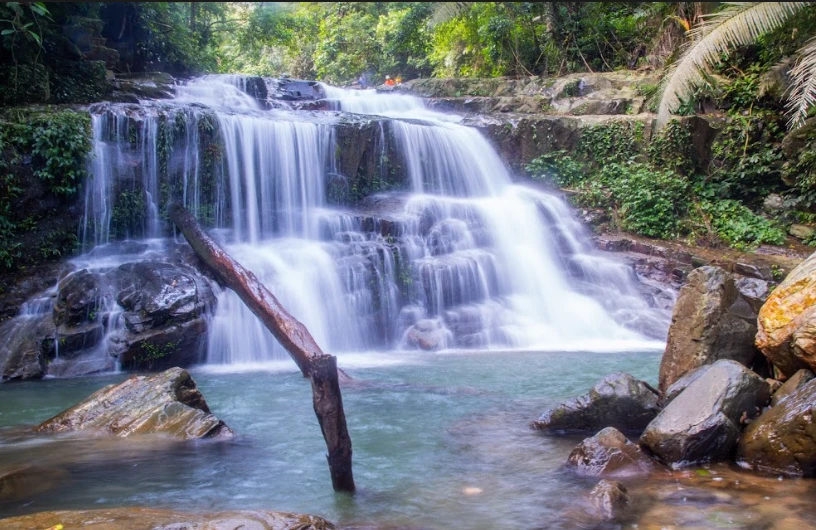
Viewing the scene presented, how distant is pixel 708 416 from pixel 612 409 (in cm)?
99

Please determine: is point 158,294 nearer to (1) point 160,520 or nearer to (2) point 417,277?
(2) point 417,277

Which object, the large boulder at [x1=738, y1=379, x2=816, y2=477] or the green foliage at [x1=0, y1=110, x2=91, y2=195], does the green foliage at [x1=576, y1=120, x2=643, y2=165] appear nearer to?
the green foliage at [x1=0, y1=110, x2=91, y2=195]

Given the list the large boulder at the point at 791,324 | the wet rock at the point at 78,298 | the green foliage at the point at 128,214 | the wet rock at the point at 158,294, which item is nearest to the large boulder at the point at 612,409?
the large boulder at the point at 791,324

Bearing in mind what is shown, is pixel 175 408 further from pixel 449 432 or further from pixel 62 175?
pixel 62 175

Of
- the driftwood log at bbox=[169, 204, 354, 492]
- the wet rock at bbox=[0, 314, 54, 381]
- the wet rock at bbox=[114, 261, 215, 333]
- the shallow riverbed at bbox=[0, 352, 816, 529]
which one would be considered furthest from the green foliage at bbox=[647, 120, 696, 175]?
the wet rock at bbox=[0, 314, 54, 381]

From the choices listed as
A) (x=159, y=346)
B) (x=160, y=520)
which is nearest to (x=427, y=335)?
(x=159, y=346)

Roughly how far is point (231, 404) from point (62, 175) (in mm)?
6253

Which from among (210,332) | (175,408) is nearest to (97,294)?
(210,332)

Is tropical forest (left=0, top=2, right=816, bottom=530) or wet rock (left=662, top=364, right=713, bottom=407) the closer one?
tropical forest (left=0, top=2, right=816, bottom=530)

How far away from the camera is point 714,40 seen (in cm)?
1227

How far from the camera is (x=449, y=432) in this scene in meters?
6.27

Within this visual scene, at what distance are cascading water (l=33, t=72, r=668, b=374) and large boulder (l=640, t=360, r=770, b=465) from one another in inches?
220

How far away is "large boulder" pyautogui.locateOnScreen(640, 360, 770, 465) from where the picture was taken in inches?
196

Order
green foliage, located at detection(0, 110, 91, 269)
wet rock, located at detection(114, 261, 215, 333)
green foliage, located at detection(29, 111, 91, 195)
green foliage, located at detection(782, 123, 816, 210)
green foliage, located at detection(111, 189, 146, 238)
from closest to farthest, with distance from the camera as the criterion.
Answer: wet rock, located at detection(114, 261, 215, 333) → green foliage, located at detection(0, 110, 91, 269) → green foliage, located at detection(29, 111, 91, 195) → green foliage, located at detection(111, 189, 146, 238) → green foliage, located at detection(782, 123, 816, 210)
